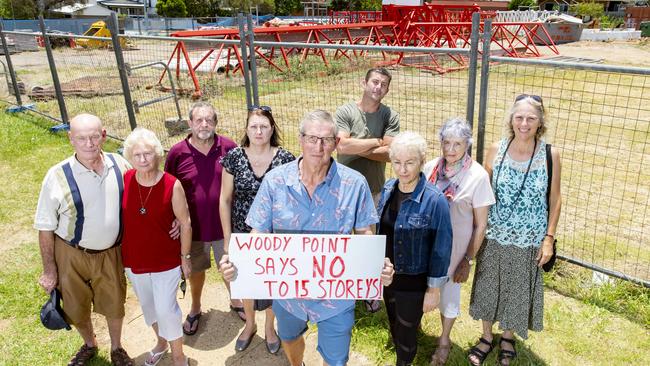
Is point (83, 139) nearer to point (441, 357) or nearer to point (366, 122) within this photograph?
point (366, 122)

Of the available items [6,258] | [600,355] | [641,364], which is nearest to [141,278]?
[6,258]

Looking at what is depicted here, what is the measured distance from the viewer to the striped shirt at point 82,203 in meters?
2.76

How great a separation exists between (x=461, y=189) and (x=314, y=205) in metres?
0.97

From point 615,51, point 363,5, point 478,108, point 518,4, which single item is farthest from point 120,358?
point 363,5

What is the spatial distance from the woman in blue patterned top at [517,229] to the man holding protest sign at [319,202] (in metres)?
1.01

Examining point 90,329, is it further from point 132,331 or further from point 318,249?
point 318,249

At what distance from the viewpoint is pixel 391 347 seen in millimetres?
3479

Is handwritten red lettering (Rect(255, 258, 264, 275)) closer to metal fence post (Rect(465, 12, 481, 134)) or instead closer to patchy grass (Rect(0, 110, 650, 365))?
patchy grass (Rect(0, 110, 650, 365))

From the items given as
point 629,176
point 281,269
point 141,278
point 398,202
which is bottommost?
point 629,176

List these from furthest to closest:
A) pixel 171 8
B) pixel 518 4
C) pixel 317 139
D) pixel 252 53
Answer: pixel 518 4
pixel 171 8
pixel 252 53
pixel 317 139

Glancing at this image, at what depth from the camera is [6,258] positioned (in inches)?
191

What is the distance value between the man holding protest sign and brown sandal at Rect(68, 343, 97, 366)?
5.43ft

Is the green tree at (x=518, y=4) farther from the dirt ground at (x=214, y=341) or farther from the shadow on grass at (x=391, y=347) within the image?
the dirt ground at (x=214, y=341)

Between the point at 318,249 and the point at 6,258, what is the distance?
411 centimetres
